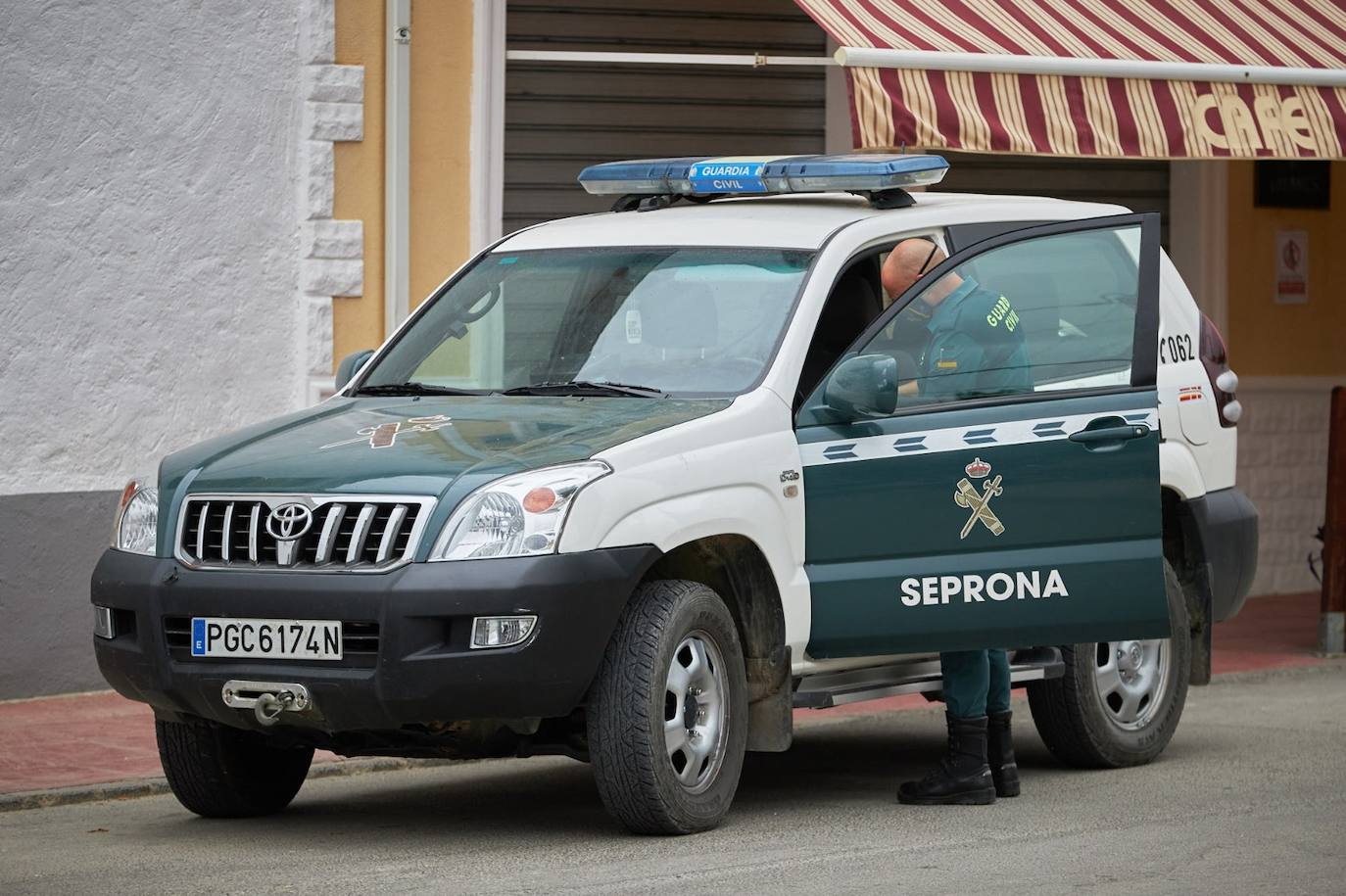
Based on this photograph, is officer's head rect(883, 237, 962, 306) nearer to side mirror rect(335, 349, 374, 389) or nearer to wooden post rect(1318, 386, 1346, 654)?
side mirror rect(335, 349, 374, 389)

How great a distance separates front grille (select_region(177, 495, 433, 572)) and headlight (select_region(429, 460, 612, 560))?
0.33 feet

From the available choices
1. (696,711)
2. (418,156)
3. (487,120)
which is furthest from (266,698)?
(487,120)

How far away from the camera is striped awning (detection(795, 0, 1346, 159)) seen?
35.2 ft

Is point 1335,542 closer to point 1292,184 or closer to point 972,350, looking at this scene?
point 1292,184

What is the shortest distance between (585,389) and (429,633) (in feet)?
4.19

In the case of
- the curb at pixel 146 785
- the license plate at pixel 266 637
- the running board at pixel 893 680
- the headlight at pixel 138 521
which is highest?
the headlight at pixel 138 521

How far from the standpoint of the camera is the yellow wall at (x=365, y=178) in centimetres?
1147

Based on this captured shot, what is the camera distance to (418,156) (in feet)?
38.3

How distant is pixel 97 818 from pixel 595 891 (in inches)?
96.5

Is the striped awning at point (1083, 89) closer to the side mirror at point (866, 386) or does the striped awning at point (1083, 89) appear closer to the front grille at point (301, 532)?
the side mirror at point (866, 386)

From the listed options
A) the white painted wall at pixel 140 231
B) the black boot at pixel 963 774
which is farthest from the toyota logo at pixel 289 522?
the white painted wall at pixel 140 231

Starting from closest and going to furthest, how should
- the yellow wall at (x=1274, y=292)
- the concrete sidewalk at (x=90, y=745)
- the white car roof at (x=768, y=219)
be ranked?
the white car roof at (x=768, y=219)
the concrete sidewalk at (x=90, y=745)
the yellow wall at (x=1274, y=292)

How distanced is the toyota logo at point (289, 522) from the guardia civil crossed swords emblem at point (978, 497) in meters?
2.08

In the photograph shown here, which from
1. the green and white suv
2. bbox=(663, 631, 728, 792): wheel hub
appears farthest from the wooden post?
bbox=(663, 631, 728, 792): wheel hub
